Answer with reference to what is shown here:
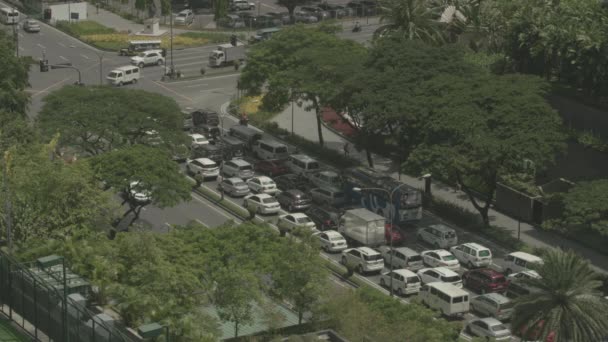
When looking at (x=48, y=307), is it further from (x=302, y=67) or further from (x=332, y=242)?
(x=302, y=67)

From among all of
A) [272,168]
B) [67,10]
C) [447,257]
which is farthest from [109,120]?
[67,10]

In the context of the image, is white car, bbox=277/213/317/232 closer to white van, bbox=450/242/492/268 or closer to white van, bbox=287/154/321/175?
white van, bbox=450/242/492/268

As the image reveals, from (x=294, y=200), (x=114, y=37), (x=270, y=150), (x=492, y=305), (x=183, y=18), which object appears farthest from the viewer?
(x=183, y=18)

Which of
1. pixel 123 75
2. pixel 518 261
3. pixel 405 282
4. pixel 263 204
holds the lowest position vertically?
pixel 405 282

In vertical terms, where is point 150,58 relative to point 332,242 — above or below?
above

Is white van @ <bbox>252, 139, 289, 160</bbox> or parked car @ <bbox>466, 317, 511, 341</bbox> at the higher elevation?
white van @ <bbox>252, 139, 289, 160</bbox>

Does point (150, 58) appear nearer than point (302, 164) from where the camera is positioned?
No

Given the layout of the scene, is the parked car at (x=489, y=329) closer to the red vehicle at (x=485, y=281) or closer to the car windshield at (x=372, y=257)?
the red vehicle at (x=485, y=281)

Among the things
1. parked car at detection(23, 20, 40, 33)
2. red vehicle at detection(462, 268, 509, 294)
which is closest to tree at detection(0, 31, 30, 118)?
red vehicle at detection(462, 268, 509, 294)

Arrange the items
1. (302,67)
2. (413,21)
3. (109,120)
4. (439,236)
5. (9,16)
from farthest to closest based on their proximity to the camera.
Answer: (9,16)
(413,21)
(302,67)
(109,120)
(439,236)
